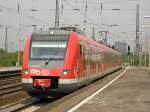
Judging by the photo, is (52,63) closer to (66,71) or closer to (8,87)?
(66,71)

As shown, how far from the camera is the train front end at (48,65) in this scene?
1830 cm

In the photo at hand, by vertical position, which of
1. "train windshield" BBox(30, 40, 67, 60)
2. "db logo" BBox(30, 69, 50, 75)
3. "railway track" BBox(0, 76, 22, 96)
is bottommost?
"railway track" BBox(0, 76, 22, 96)

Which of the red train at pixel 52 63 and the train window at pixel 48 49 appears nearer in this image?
the red train at pixel 52 63

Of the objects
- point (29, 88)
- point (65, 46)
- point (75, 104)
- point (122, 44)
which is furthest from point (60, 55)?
point (122, 44)

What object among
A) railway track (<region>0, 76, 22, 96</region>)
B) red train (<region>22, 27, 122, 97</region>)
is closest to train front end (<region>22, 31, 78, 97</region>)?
red train (<region>22, 27, 122, 97</region>)

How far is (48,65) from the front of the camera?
733 inches

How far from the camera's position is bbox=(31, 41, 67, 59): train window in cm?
1902

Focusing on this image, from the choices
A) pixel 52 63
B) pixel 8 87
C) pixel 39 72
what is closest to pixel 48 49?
pixel 52 63

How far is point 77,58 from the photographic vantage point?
19641mm

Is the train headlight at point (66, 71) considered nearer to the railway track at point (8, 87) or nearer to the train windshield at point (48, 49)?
the train windshield at point (48, 49)

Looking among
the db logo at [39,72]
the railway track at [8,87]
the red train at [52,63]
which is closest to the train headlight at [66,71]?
the red train at [52,63]

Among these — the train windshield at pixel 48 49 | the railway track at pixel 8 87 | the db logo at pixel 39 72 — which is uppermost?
the train windshield at pixel 48 49

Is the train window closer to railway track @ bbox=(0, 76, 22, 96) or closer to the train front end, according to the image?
the train front end

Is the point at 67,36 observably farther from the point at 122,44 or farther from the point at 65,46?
the point at 122,44
